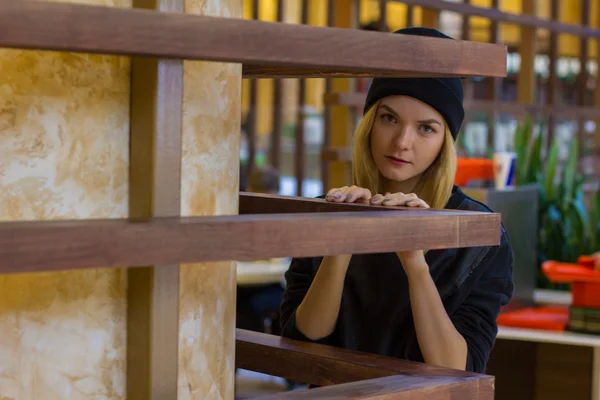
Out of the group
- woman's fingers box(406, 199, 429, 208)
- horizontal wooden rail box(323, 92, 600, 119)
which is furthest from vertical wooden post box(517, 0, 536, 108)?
woman's fingers box(406, 199, 429, 208)

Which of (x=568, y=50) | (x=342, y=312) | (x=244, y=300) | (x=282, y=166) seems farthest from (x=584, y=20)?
(x=342, y=312)

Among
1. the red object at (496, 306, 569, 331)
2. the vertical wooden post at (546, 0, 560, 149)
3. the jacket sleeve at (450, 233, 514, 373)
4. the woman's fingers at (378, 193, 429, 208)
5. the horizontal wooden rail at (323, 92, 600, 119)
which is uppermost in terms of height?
the vertical wooden post at (546, 0, 560, 149)

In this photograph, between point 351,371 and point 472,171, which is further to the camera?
point 472,171

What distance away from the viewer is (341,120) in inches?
166

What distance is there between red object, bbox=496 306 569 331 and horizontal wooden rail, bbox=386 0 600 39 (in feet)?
5.43

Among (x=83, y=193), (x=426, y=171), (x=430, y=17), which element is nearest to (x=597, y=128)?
(x=430, y=17)

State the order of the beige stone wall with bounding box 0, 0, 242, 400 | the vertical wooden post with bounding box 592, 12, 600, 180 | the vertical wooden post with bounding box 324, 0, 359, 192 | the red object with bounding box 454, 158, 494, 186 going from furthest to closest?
the vertical wooden post with bounding box 592, 12, 600, 180
the vertical wooden post with bounding box 324, 0, 359, 192
the red object with bounding box 454, 158, 494, 186
the beige stone wall with bounding box 0, 0, 242, 400

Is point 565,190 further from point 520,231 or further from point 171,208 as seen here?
point 171,208

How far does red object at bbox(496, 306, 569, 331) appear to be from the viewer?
9.68 feet

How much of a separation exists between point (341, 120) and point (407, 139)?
2698mm

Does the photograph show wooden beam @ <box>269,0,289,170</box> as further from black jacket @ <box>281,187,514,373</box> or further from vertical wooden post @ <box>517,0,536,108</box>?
black jacket @ <box>281,187,514,373</box>

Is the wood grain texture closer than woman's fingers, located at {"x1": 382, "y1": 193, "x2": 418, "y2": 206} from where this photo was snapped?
Yes

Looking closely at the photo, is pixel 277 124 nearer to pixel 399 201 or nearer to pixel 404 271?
pixel 404 271

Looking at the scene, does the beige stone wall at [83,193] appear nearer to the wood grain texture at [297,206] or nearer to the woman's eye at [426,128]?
the wood grain texture at [297,206]
